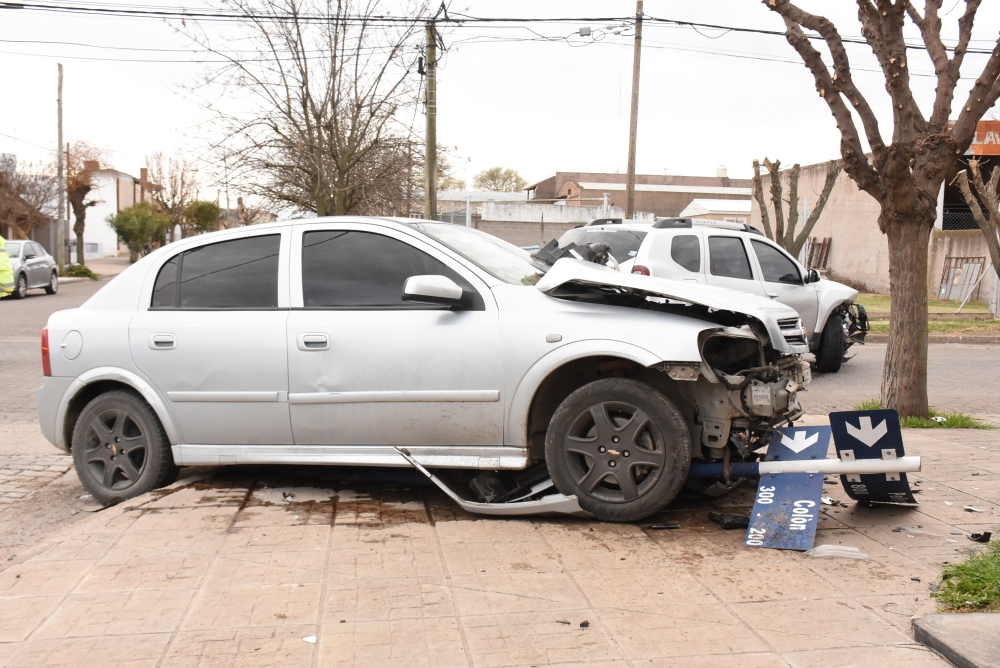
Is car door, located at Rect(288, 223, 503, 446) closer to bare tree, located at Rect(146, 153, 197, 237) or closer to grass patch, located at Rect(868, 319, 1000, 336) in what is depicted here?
grass patch, located at Rect(868, 319, 1000, 336)

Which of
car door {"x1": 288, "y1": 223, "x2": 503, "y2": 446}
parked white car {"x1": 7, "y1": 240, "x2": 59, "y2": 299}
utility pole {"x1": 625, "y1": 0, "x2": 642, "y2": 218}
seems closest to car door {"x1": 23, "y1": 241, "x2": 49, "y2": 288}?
parked white car {"x1": 7, "y1": 240, "x2": 59, "y2": 299}

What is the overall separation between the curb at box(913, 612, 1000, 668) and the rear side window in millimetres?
3765

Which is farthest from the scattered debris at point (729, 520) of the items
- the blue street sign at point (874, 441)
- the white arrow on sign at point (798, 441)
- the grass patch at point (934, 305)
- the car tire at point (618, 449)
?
the grass patch at point (934, 305)

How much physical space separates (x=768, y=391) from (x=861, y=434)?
628 millimetres

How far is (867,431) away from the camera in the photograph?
489cm

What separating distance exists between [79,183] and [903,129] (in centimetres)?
4806

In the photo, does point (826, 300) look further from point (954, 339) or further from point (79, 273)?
point (79, 273)

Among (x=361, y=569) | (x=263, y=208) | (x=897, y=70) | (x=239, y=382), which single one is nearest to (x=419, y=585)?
(x=361, y=569)

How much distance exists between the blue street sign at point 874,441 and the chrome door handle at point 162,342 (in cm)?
382

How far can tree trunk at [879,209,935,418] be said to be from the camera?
7664 millimetres

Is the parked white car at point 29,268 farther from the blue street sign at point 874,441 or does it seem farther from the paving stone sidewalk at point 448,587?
the blue street sign at point 874,441

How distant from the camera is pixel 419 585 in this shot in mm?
3990

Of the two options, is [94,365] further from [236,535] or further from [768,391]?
[768,391]

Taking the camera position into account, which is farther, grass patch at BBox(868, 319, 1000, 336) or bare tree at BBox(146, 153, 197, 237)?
bare tree at BBox(146, 153, 197, 237)
